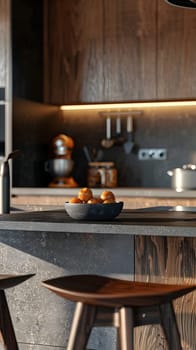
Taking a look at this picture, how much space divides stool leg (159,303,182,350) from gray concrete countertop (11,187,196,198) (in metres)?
2.01

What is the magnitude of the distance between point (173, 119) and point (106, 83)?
1.90 ft

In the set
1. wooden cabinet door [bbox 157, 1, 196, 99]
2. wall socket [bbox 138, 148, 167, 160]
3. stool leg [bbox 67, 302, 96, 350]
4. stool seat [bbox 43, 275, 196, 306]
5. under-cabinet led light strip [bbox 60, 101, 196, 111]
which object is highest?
wooden cabinet door [bbox 157, 1, 196, 99]

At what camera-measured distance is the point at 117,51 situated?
4.66 meters

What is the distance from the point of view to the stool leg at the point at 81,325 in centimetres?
198

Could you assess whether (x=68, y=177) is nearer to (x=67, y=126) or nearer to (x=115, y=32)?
(x=67, y=126)

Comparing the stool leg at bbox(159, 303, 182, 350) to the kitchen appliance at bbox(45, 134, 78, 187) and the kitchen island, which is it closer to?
the kitchen island

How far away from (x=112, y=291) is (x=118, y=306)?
0.08 meters

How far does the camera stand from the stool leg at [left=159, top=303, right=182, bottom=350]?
6.78ft

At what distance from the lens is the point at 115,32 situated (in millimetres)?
4664

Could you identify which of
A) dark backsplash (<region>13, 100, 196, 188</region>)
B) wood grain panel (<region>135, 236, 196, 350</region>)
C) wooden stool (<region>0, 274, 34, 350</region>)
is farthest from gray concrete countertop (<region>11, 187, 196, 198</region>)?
wooden stool (<region>0, 274, 34, 350</region>)

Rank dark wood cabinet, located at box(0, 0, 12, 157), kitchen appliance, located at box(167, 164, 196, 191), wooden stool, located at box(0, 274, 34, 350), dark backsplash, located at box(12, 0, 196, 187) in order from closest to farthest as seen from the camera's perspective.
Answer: wooden stool, located at box(0, 274, 34, 350) < kitchen appliance, located at box(167, 164, 196, 191) < dark wood cabinet, located at box(0, 0, 12, 157) < dark backsplash, located at box(12, 0, 196, 187)

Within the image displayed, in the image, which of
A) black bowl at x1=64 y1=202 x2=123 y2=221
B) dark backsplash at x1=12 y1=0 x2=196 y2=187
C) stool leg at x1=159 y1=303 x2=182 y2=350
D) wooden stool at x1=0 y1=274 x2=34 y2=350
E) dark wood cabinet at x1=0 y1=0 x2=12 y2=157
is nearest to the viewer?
stool leg at x1=159 y1=303 x2=182 y2=350

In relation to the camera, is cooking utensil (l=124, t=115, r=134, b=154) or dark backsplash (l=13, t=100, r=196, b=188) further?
cooking utensil (l=124, t=115, r=134, b=154)

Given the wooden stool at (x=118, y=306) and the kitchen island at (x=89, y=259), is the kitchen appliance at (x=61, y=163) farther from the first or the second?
the wooden stool at (x=118, y=306)
